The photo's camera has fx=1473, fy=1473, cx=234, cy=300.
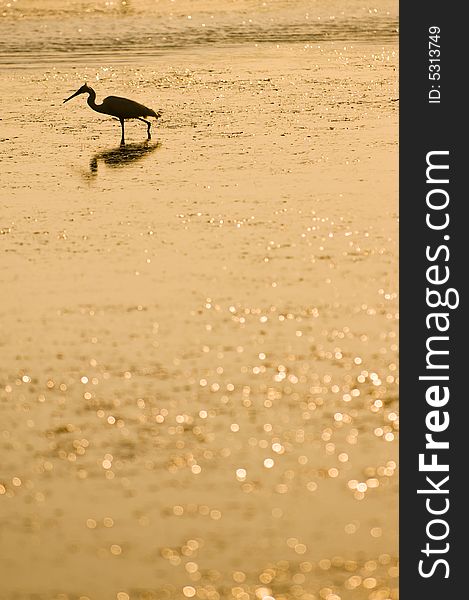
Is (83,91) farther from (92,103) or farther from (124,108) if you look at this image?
(124,108)

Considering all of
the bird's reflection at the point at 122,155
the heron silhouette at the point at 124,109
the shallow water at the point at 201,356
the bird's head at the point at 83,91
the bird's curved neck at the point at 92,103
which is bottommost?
the shallow water at the point at 201,356

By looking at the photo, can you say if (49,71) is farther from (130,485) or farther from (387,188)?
(130,485)

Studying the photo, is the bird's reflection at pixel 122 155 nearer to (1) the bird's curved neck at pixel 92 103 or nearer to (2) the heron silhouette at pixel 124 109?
(2) the heron silhouette at pixel 124 109

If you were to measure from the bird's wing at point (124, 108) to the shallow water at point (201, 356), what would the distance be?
0.29 m

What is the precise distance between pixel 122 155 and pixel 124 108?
1401mm

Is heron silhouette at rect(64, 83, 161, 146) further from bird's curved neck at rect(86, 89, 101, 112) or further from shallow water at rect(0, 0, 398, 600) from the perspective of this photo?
shallow water at rect(0, 0, 398, 600)

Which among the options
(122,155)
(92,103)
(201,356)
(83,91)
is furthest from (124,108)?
(201,356)

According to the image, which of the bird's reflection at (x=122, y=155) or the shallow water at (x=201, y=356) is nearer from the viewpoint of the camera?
the shallow water at (x=201, y=356)

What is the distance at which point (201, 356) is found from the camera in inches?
308

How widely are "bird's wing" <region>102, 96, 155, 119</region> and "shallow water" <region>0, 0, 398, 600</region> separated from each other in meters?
0.29

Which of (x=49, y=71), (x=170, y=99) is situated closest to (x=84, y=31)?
(x=49, y=71)

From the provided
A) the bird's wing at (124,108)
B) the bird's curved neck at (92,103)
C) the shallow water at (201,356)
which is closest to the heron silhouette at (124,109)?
the bird's wing at (124,108)

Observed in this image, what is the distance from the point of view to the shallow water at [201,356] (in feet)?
18.6

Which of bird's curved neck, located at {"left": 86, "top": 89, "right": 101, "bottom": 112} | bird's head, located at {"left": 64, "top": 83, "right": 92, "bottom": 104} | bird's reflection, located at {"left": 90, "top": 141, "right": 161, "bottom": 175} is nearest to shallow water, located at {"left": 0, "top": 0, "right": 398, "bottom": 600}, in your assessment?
bird's reflection, located at {"left": 90, "top": 141, "right": 161, "bottom": 175}
